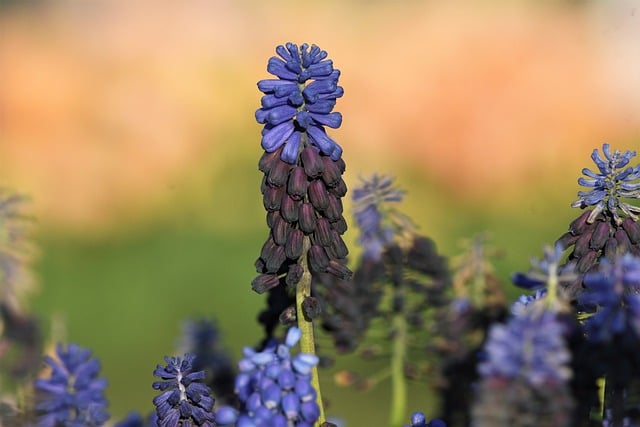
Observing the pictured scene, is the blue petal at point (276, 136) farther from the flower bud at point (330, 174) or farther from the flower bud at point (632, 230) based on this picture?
the flower bud at point (632, 230)

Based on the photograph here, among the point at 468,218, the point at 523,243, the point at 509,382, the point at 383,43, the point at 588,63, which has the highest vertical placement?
the point at 383,43

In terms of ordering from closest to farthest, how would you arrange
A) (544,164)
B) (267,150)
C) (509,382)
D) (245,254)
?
(509,382)
(267,150)
(544,164)
(245,254)

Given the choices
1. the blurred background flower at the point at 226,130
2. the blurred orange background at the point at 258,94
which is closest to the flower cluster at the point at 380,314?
the blurred background flower at the point at 226,130

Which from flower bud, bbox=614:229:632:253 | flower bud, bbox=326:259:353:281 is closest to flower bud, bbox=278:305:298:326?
flower bud, bbox=326:259:353:281

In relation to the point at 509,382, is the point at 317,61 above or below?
above

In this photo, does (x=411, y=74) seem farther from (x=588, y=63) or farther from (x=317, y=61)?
(x=317, y=61)

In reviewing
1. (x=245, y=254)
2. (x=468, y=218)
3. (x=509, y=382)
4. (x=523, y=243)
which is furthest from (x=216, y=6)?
(x=509, y=382)

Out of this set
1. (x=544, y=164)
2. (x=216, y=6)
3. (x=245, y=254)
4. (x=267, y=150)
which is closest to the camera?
(x=267, y=150)

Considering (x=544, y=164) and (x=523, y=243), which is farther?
(x=544, y=164)
